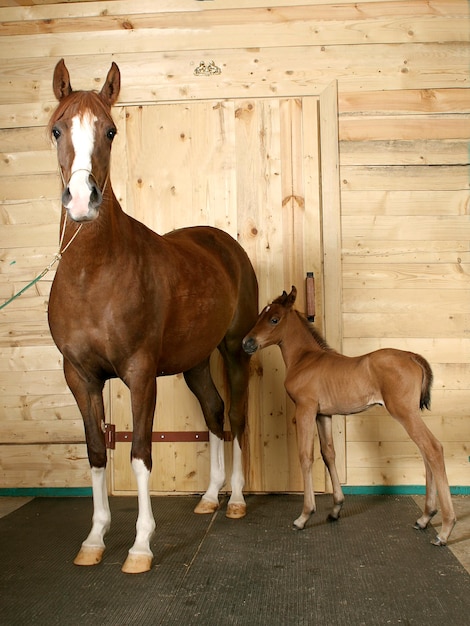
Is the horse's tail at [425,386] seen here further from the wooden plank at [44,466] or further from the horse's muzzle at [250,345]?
the wooden plank at [44,466]

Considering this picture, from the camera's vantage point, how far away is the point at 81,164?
7.15 ft

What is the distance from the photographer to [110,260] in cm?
250

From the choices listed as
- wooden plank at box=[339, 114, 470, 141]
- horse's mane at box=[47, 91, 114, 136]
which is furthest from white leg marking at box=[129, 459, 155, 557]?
wooden plank at box=[339, 114, 470, 141]

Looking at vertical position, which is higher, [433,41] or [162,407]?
[433,41]

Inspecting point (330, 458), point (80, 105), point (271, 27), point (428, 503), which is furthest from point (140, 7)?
point (428, 503)

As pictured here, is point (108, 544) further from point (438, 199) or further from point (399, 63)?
point (399, 63)

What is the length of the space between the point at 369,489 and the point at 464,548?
102 cm

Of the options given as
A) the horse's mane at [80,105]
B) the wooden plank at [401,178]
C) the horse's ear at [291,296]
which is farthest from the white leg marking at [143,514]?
the wooden plank at [401,178]

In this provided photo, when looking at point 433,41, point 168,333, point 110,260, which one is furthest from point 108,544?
point 433,41

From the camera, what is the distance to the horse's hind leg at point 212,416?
3.43 metres

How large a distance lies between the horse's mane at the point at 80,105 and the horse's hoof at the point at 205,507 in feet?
6.64

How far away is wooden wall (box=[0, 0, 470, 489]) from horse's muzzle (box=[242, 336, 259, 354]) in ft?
2.73

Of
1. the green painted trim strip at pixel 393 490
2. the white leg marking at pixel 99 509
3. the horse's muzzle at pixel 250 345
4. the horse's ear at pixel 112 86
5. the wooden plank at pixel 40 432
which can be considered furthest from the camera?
the wooden plank at pixel 40 432

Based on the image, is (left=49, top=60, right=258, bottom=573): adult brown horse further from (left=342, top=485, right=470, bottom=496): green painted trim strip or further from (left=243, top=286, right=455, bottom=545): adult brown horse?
(left=342, top=485, right=470, bottom=496): green painted trim strip
